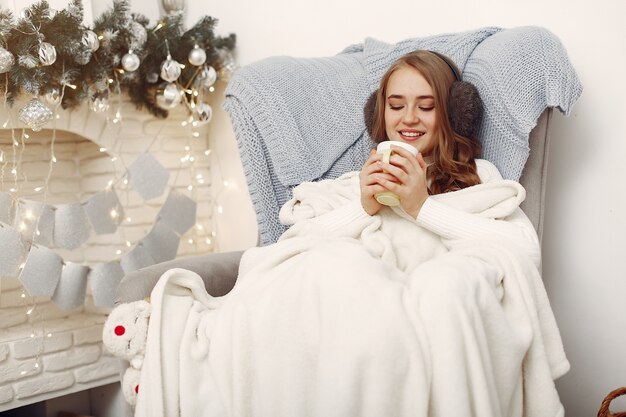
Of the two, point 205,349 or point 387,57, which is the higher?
point 387,57

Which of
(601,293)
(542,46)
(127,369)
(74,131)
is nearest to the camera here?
(127,369)

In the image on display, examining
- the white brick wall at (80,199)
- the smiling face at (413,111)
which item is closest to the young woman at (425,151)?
the smiling face at (413,111)

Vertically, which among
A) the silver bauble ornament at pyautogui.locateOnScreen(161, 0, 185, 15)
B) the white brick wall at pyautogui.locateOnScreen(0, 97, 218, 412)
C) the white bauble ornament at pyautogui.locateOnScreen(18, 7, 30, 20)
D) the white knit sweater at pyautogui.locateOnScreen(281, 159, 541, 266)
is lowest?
the white brick wall at pyautogui.locateOnScreen(0, 97, 218, 412)

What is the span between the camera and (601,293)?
1707 millimetres

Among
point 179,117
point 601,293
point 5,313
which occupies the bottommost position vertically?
point 5,313

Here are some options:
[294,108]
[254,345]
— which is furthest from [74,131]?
[254,345]

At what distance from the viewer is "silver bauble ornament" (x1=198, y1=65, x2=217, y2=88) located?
240 centimetres

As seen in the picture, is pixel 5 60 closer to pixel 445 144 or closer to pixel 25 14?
pixel 25 14

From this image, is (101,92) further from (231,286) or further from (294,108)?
(231,286)

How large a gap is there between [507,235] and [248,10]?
1579mm

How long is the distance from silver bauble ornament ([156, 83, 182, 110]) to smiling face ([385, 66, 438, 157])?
3.18 ft

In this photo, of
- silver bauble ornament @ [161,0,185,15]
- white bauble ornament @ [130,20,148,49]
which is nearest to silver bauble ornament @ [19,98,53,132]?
white bauble ornament @ [130,20,148,49]

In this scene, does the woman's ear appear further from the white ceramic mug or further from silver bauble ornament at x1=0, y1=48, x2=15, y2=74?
silver bauble ornament at x1=0, y1=48, x2=15, y2=74

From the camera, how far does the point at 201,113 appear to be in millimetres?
2428
